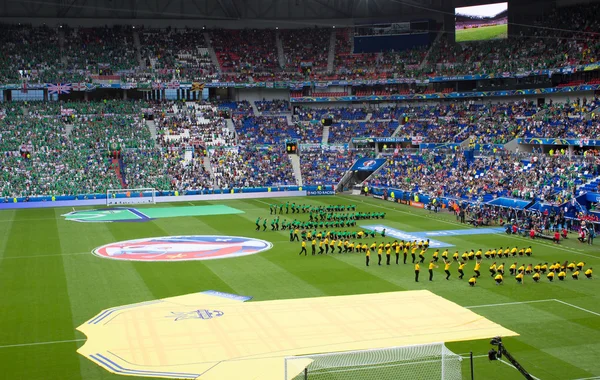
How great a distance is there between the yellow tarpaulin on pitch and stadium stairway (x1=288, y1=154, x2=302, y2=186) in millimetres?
42472

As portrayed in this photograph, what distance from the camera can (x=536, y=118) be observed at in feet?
202

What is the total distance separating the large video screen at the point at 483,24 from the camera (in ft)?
238

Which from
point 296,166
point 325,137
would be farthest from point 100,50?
point 325,137

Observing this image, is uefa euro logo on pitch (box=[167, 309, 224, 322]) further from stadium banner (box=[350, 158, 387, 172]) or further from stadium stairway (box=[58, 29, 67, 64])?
stadium stairway (box=[58, 29, 67, 64])

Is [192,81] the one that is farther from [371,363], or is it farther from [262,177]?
[371,363]

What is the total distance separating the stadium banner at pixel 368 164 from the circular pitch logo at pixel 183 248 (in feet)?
98.8

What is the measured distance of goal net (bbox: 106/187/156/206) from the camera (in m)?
59.9

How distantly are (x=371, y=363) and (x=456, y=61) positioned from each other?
6092 centimetres

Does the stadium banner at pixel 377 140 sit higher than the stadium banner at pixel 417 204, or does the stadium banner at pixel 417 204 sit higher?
the stadium banner at pixel 377 140

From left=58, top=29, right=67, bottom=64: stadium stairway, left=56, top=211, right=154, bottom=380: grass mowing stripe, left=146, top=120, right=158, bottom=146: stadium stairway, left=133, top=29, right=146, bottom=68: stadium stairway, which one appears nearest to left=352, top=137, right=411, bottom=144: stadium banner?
left=146, top=120, right=158, bottom=146: stadium stairway

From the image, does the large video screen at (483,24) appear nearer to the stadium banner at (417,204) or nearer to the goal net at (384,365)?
the stadium banner at (417,204)

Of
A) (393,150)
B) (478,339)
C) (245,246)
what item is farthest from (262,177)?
(478,339)

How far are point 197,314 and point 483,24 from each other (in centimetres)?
5879

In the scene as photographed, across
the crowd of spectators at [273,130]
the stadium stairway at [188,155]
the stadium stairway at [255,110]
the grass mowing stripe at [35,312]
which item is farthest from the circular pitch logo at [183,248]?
the stadium stairway at [255,110]
